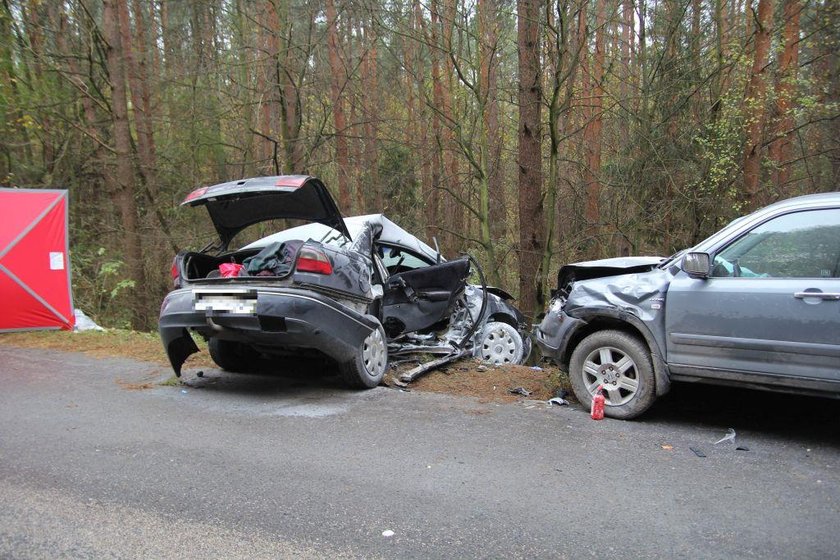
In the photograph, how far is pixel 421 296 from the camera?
24.9 ft

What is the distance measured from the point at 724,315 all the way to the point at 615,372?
0.98 m

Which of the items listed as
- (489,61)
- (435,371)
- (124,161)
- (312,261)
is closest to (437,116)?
(489,61)

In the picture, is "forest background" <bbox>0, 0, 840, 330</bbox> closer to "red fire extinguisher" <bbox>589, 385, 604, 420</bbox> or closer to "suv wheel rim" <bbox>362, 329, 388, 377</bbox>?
"suv wheel rim" <bbox>362, 329, 388, 377</bbox>

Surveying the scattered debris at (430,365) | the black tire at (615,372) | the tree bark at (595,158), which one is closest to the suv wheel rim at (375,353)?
the scattered debris at (430,365)

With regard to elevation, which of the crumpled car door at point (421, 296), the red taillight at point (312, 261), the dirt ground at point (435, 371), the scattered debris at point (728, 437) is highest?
the red taillight at point (312, 261)

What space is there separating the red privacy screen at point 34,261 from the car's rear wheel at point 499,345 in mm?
6983

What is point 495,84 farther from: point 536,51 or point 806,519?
point 806,519

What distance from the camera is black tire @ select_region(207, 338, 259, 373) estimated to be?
21.6 feet

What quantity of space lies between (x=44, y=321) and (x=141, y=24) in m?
10.2

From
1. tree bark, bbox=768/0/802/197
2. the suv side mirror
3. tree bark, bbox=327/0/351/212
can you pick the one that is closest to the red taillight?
the suv side mirror

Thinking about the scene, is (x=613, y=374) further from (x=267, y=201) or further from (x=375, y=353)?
(x=267, y=201)

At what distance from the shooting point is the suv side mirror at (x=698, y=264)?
175 inches

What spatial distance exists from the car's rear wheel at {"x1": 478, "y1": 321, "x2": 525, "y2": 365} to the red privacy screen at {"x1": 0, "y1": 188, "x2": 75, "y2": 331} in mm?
6983

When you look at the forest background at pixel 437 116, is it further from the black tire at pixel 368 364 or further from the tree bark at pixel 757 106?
the black tire at pixel 368 364
